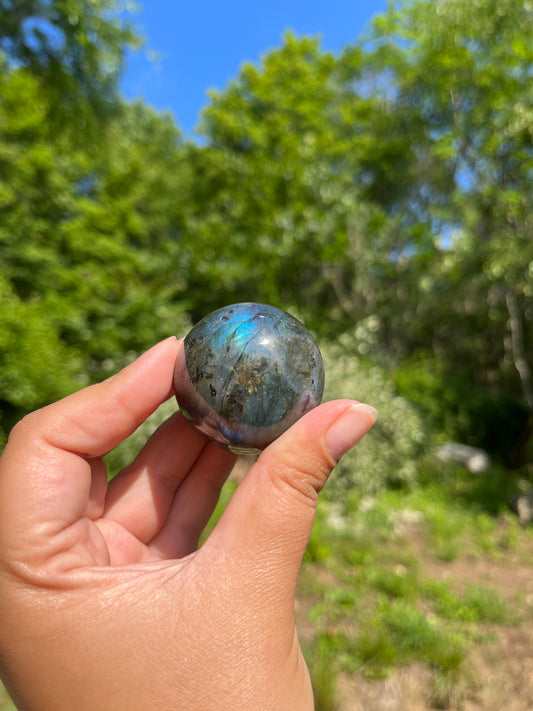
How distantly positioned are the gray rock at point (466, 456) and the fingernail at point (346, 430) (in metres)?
7.12

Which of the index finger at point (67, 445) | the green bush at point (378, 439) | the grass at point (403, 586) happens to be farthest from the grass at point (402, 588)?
the index finger at point (67, 445)

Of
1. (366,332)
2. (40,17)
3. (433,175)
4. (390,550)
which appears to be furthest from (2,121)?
Answer: (433,175)

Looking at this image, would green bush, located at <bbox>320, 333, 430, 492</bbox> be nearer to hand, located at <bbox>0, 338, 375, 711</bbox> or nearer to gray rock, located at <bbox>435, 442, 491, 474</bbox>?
gray rock, located at <bbox>435, 442, 491, 474</bbox>

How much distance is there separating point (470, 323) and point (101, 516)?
1094 centimetres

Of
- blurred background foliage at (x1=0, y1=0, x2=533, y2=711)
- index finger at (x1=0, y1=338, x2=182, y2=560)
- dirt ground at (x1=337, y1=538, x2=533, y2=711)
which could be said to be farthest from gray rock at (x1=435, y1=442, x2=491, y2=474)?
index finger at (x1=0, y1=338, x2=182, y2=560)

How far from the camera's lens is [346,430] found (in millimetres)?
1512

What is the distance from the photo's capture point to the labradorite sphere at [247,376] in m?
1.65

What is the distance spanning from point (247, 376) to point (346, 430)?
400 mm

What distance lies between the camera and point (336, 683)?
3.21 m

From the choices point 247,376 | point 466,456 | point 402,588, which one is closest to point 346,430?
point 247,376

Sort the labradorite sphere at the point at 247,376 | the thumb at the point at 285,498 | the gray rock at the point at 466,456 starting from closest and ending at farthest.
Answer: the thumb at the point at 285,498, the labradorite sphere at the point at 247,376, the gray rock at the point at 466,456

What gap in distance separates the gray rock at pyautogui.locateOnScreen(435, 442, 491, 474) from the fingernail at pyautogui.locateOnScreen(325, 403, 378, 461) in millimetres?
7124

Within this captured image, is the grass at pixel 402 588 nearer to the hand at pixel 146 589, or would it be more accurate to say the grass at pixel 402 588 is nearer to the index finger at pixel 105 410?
the hand at pixel 146 589

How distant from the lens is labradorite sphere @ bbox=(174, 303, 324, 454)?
1652 millimetres
